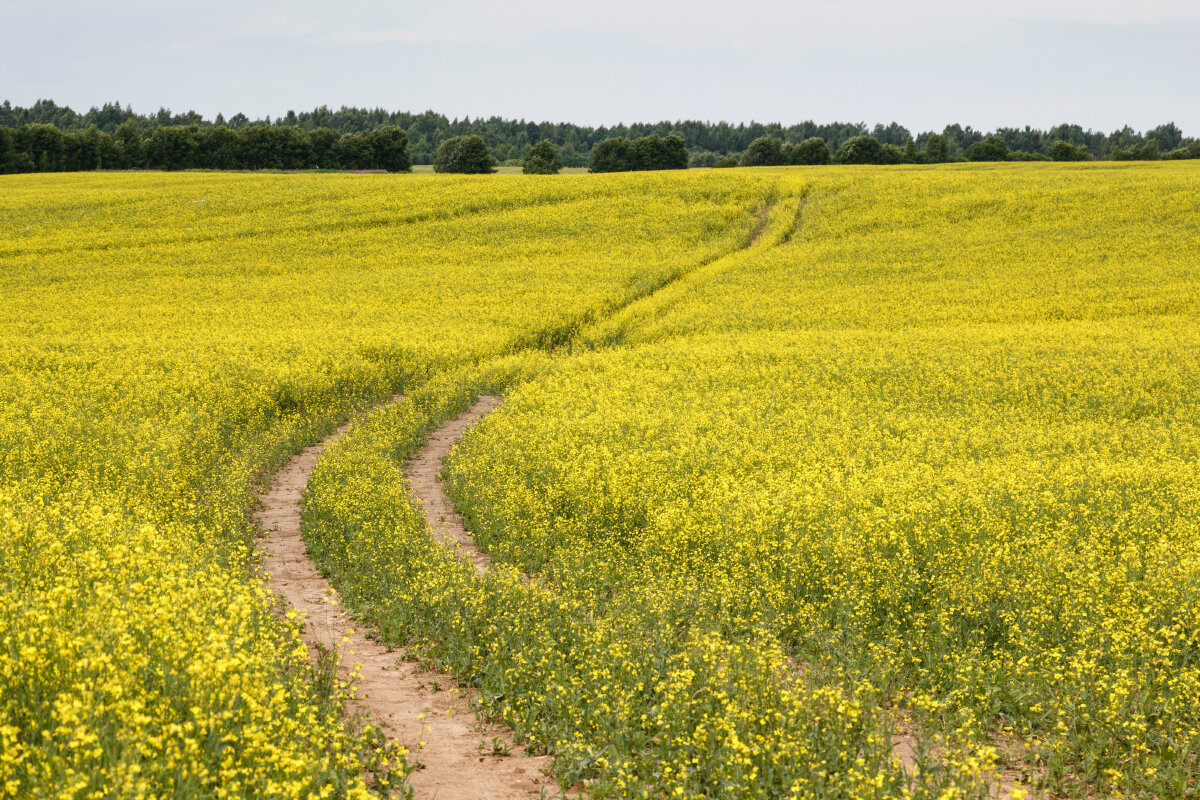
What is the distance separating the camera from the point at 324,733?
538cm

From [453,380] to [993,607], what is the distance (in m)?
18.6

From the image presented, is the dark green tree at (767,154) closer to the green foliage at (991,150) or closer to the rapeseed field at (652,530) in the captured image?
the green foliage at (991,150)

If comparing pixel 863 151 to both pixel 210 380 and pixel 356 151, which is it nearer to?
pixel 356 151

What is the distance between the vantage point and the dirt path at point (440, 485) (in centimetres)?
1206

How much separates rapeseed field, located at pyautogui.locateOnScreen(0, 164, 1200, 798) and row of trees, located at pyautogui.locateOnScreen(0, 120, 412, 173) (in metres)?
66.2

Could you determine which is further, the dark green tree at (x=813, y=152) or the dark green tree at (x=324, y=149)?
the dark green tree at (x=324, y=149)

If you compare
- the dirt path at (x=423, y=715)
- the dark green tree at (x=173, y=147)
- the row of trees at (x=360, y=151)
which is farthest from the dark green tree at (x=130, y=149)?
the dirt path at (x=423, y=715)

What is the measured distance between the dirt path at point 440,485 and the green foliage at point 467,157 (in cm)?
7661

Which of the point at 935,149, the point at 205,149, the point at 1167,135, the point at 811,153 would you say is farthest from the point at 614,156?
the point at 1167,135

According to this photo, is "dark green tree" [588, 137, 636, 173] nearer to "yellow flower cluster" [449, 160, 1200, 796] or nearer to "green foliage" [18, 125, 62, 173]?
"green foliage" [18, 125, 62, 173]

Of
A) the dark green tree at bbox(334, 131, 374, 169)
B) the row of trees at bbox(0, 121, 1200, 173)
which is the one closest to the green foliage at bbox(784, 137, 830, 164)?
the row of trees at bbox(0, 121, 1200, 173)

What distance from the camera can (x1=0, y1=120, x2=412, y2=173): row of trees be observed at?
9306cm

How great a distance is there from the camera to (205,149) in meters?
98.6

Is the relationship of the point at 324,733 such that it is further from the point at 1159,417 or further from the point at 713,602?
the point at 1159,417
